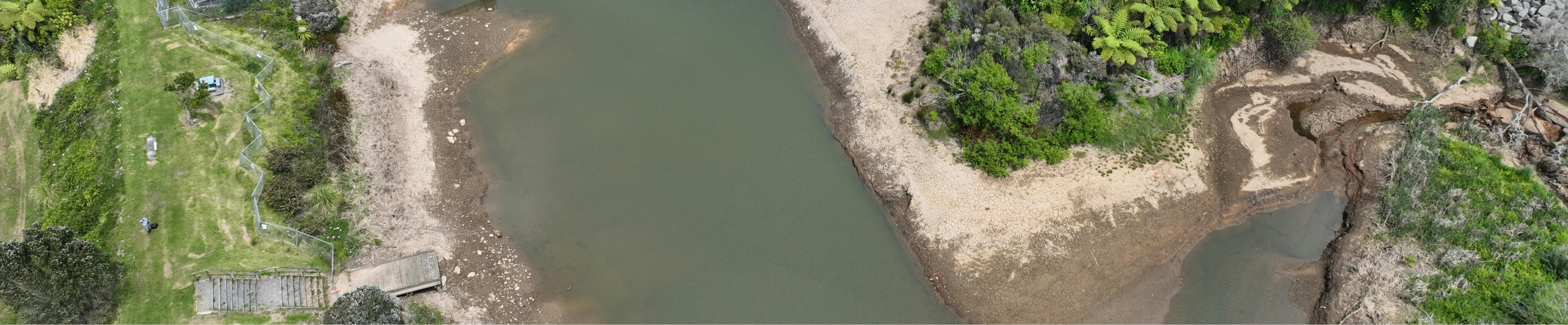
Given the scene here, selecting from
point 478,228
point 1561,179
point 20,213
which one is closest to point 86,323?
point 20,213

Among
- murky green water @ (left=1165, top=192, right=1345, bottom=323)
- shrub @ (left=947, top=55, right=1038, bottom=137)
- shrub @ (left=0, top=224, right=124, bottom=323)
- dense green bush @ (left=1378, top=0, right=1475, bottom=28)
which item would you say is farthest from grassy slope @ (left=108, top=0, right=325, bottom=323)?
dense green bush @ (left=1378, top=0, right=1475, bottom=28)

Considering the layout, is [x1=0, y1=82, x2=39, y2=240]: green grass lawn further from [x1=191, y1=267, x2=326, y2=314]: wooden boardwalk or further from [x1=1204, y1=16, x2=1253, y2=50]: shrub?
[x1=1204, y1=16, x2=1253, y2=50]: shrub

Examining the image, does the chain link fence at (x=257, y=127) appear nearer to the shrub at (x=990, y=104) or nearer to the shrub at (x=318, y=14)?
the shrub at (x=318, y=14)

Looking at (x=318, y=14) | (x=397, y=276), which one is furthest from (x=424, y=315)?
(x=318, y=14)

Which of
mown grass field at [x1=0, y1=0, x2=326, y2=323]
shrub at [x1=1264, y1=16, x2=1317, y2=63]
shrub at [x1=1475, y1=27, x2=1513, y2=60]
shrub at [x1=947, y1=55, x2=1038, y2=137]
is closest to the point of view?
mown grass field at [x1=0, y1=0, x2=326, y2=323]

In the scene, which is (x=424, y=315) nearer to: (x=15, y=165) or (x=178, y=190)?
(x=178, y=190)

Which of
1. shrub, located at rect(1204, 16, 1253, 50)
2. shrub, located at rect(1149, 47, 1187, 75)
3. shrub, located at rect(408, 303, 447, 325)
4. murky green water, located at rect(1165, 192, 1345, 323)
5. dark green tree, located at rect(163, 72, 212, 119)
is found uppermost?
shrub, located at rect(1204, 16, 1253, 50)
